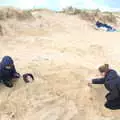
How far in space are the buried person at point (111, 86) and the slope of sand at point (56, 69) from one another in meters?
0.14

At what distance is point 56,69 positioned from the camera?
29.6ft

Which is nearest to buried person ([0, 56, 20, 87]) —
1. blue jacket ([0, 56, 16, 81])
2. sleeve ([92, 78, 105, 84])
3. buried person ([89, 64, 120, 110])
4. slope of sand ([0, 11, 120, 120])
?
blue jacket ([0, 56, 16, 81])

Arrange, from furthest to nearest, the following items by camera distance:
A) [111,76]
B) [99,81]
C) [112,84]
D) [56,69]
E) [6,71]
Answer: [56,69], [6,71], [99,81], [111,76], [112,84]

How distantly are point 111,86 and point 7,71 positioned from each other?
202 centimetres

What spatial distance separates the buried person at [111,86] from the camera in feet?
23.6

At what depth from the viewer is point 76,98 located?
7852 millimetres

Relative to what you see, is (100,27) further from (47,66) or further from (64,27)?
(47,66)

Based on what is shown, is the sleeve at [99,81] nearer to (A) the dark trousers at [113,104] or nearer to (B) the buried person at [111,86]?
(B) the buried person at [111,86]

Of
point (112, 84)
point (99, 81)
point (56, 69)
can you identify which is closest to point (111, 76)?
point (112, 84)

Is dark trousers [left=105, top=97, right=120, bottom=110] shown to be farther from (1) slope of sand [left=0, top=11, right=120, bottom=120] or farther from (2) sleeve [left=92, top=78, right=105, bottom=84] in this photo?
(2) sleeve [left=92, top=78, right=105, bottom=84]

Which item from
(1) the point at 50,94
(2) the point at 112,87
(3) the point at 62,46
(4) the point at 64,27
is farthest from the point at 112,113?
(4) the point at 64,27

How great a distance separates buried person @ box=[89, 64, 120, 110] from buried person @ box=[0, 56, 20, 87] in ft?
5.69

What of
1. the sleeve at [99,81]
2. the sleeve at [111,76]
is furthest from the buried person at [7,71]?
the sleeve at [111,76]

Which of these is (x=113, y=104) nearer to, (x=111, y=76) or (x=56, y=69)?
(x=111, y=76)
